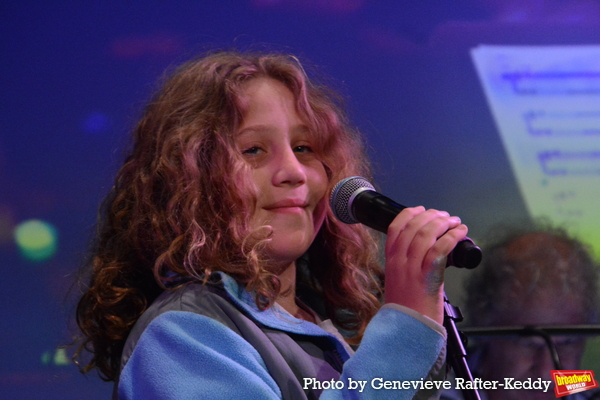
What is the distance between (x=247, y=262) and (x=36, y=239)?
80 cm

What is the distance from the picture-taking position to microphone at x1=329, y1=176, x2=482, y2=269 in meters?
0.70

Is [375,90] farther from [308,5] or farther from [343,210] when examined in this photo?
[343,210]

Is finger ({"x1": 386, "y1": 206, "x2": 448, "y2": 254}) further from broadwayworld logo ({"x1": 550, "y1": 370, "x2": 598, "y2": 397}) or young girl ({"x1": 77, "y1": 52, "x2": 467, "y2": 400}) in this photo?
broadwayworld logo ({"x1": 550, "y1": 370, "x2": 598, "y2": 397})

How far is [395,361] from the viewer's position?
743mm

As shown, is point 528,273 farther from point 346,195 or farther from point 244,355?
point 244,355

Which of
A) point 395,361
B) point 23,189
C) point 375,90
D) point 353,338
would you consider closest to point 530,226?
point 375,90

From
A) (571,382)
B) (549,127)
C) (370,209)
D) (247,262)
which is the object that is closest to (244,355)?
(247,262)

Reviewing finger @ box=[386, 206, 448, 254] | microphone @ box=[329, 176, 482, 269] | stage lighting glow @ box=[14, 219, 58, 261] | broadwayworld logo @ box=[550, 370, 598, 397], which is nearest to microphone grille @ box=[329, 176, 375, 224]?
microphone @ box=[329, 176, 482, 269]

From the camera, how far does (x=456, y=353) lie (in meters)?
0.79

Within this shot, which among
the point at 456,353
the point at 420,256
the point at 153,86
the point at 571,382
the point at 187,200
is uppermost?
the point at 153,86

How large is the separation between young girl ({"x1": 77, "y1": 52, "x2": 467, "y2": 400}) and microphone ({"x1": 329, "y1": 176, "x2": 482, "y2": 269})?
0.08 feet

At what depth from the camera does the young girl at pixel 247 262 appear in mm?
752

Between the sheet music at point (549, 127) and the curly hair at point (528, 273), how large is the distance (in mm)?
54

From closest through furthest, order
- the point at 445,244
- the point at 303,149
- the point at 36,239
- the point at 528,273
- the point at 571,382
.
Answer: the point at 445,244 < the point at 303,149 < the point at 36,239 < the point at 571,382 < the point at 528,273
